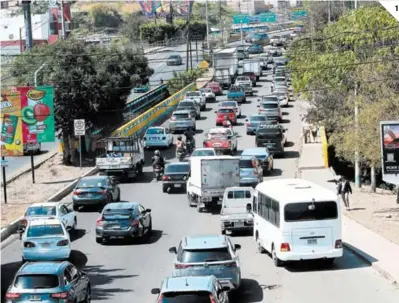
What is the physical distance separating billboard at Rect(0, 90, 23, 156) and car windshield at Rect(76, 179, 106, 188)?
8.09m

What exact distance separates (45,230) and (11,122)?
19.4m

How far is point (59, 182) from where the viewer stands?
152 ft

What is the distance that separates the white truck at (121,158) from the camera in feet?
151

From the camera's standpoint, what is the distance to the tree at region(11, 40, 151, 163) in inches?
2013

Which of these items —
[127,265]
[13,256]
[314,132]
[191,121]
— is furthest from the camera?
[191,121]

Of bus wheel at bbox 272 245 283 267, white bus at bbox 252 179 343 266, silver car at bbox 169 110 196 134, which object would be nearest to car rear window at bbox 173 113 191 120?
silver car at bbox 169 110 196 134

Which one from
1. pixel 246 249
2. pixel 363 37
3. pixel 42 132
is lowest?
pixel 246 249

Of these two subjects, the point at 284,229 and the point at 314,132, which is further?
the point at 314,132

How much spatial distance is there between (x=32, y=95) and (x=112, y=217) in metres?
16.8

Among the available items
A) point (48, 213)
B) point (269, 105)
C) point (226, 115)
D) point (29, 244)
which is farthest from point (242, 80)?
point (29, 244)

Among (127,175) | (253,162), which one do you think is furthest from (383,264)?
(127,175)

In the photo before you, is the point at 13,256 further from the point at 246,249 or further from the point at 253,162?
the point at 253,162

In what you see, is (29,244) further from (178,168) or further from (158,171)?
(158,171)

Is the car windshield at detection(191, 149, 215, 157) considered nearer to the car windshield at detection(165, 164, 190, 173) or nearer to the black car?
the car windshield at detection(165, 164, 190, 173)
